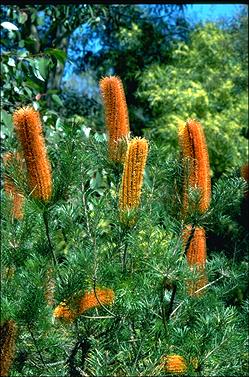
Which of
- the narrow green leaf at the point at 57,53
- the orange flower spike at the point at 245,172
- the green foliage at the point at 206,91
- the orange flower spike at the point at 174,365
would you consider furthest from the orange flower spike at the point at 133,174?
the green foliage at the point at 206,91

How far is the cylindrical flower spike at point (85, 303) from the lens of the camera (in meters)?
1.75

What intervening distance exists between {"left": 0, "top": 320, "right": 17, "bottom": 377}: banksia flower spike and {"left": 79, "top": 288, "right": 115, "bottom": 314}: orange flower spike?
0.56 feet

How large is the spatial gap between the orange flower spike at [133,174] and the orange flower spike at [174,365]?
339mm

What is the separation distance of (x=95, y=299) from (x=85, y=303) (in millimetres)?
24

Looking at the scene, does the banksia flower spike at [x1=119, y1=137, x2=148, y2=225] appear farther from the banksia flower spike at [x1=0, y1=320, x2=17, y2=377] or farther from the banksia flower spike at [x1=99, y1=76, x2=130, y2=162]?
the banksia flower spike at [x1=0, y1=320, x2=17, y2=377]

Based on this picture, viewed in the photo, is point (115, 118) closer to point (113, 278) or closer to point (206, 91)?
point (113, 278)

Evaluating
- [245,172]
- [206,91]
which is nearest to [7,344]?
[245,172]

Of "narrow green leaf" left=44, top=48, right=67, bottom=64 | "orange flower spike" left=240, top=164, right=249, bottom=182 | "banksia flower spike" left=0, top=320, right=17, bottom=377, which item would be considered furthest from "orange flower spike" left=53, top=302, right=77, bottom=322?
"narrow green leaf" left=44, top=48, right=67, bottom=64

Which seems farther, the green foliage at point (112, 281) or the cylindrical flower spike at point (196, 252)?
the cylindrical flower spike at point (196, 252)

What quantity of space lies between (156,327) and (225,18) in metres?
14.0

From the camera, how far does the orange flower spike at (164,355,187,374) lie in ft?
5.65

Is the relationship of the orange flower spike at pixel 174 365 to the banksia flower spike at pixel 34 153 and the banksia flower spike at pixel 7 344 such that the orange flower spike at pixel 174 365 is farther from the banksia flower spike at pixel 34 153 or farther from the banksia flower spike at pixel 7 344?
the banksia flower spike at pixel 34 153

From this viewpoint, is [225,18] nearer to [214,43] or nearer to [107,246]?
[214,43]

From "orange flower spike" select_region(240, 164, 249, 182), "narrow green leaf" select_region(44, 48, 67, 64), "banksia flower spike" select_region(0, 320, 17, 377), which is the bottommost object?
"banksia flower spike" select_region(0, 320, 17, 377)
